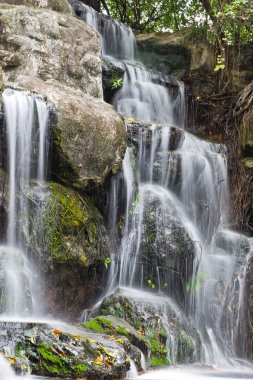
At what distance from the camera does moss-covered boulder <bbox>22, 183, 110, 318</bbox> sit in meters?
5.93

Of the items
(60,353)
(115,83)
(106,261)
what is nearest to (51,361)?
(60,353)

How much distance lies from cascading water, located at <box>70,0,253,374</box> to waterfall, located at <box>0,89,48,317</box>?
139cm

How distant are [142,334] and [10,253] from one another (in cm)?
184

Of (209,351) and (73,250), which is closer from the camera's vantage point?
(73,250)

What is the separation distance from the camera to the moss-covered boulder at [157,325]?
235 inches

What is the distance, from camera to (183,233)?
7.40 m

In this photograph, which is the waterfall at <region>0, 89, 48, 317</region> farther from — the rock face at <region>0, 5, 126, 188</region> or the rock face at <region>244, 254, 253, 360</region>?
the rock face at <region>244, 254, 253, 360</region>

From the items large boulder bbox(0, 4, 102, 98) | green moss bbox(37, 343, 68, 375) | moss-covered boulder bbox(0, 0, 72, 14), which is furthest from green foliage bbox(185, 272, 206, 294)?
moss-covered boulder bbox(0, 0, 72, 14)

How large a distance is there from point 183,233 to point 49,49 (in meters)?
3.72

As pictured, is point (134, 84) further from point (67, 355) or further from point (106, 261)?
point (67, 355)

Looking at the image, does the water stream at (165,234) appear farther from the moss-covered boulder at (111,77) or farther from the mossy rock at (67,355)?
the moss-covered boulder at (111,77)

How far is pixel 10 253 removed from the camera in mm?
5617

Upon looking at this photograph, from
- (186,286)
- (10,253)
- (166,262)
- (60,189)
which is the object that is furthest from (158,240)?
(10,253)

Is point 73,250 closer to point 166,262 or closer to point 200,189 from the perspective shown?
point 166,262
